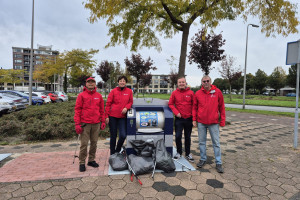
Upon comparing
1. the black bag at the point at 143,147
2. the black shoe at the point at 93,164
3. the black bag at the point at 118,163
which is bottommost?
the black shoe at the point at 93,164

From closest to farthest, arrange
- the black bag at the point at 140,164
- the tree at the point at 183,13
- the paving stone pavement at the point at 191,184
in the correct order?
the paving stone pavement at the point at 191,184 → the black bag at the point at 140,164 → the tree at the point at 183,13

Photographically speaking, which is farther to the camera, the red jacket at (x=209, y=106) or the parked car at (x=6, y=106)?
the parked car at (x=6, y=106)

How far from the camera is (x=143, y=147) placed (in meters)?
3.30

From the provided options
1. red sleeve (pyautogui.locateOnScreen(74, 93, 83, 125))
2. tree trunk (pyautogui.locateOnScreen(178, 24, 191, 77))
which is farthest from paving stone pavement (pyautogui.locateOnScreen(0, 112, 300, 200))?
tree trunk (pyautogui.locateOnScreen(178, 24, 191, 77))

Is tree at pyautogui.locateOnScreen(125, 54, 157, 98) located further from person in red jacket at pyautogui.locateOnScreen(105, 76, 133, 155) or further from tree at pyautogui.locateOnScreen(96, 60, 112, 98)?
person in red jacket at pyautogui.locateOnScreen(105, 76, 133, 155)

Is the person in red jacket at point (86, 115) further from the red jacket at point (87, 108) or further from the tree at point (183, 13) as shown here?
the tree at point (183, 13)

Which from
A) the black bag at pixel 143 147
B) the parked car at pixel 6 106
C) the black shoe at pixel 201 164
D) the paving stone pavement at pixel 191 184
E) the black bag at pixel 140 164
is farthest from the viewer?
the parked car at pixel 6 106

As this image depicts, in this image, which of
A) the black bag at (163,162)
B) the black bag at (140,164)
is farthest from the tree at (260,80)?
the black bag at (140,164)

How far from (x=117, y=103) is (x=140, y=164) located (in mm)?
1272

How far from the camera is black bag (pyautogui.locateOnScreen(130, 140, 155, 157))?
3.21 meters

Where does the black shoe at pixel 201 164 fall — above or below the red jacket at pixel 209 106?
below

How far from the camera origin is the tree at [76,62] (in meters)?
22.3

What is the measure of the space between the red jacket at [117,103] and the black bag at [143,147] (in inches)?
24.1

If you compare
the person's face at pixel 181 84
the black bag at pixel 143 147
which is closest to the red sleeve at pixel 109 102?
the black bag at pixel 143 147
